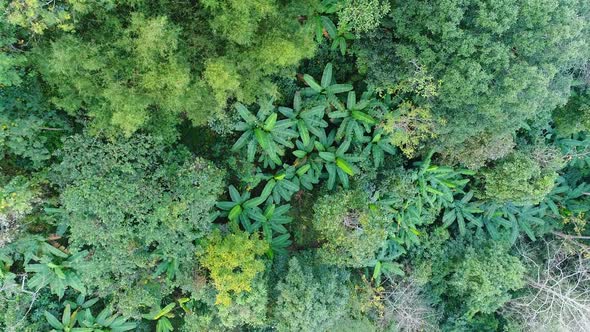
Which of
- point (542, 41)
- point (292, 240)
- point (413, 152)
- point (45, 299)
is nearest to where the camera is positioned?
point (542, 41)

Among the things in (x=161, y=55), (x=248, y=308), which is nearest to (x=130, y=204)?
(x=161, y=55)

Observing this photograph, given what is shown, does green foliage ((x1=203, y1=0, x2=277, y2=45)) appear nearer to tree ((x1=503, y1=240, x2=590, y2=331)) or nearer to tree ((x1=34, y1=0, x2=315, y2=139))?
tree ((x1=34, y1=0, x2=315, y2=139))

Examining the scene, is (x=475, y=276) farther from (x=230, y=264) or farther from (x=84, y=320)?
(x=84, y=320)

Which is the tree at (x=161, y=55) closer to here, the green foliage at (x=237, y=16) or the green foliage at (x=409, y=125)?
the green foliage at (x=237, y=16)

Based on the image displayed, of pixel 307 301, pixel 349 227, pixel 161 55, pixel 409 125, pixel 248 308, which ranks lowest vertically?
pixel 248 308

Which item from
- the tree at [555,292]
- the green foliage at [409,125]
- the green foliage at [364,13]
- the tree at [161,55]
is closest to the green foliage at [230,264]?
the tree at [161,55]

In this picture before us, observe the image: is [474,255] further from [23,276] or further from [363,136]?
[23,276]

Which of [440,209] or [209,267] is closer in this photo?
[209,267]

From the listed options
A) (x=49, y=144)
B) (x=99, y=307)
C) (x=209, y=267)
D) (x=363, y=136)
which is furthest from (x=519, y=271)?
(x=49, y=144)
